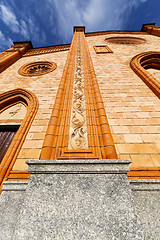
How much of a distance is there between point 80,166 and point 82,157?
9.0 inches

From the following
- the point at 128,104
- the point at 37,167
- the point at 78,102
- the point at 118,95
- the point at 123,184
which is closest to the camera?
the point at 123,184

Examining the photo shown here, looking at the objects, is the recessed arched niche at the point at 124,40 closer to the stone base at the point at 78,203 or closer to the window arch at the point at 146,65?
the window arch at the point at 146,65

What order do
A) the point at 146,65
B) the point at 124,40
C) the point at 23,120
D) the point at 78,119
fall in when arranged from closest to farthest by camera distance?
the point at 78,119, the point at 23,120, the point at 146,65, the point at 124,40

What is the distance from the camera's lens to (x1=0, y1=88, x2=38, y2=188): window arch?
86.7 inches

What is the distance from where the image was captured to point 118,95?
350cm

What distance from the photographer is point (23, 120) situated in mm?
3156

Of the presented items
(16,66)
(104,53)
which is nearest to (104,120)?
(104,53)

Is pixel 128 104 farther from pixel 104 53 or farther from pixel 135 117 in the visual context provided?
pixel 104 53

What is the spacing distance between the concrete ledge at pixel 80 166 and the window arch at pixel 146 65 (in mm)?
3485

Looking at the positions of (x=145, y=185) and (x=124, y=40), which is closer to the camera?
(x=145, y=185)

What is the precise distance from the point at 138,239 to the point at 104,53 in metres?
7.83

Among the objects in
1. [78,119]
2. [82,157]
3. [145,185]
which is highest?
[78,119]

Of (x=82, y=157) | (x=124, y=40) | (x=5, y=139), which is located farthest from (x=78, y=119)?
(x=124, y=40)

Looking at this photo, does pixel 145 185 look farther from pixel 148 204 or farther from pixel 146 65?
pixel 146 65
